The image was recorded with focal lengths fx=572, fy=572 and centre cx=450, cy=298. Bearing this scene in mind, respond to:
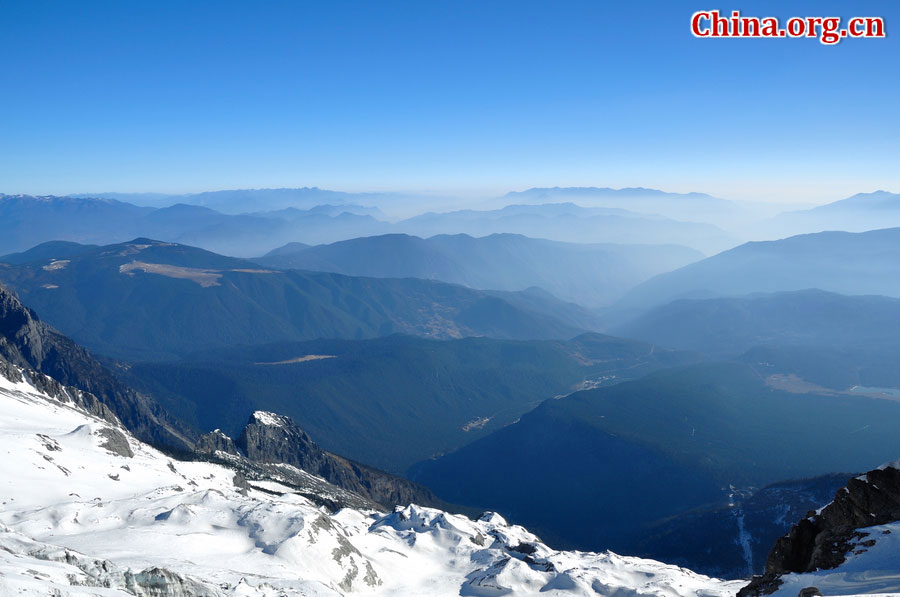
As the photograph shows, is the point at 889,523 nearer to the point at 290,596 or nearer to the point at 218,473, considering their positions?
the point at 290,596

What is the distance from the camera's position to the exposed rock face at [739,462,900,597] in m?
48.8

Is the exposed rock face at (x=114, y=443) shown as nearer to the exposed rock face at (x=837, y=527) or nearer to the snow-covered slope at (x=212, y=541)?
the snow-covered slope at (x=212, y=541)

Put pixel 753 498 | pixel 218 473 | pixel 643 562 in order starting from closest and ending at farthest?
pixel 643 562, pixel 218 473, pixel 753 498

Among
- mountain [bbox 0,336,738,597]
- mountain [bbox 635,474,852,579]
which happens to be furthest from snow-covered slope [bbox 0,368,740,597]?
mountain [bbox 635,474,852,579]

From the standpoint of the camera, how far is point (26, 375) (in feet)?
581

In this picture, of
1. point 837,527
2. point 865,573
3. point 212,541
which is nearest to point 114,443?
point 212,541

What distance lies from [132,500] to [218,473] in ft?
185

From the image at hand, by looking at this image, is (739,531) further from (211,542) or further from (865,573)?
(211,542)

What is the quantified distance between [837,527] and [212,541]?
289ft

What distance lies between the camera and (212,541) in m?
94.8

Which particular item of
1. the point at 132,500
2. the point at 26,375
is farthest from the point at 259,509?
the point at 26,375

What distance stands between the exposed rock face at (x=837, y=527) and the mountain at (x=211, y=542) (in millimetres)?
58181

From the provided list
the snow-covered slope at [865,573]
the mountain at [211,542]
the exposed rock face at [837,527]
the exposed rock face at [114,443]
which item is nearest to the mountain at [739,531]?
the mountain at [211,542]

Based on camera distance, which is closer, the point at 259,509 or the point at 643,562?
the point at 259,509
